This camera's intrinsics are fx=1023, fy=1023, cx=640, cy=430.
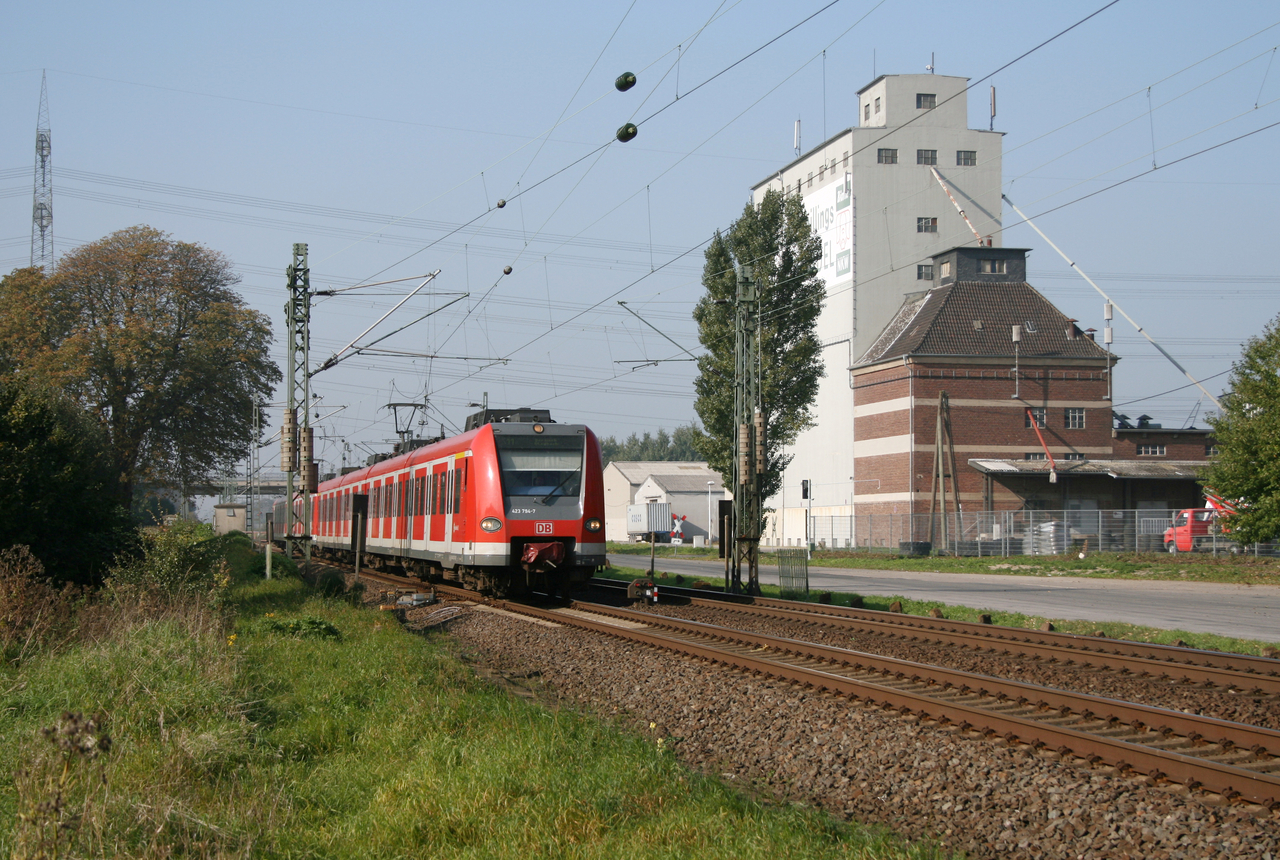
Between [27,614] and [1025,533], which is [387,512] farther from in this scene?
[1025,533]

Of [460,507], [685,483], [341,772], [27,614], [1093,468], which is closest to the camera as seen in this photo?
[341,772]

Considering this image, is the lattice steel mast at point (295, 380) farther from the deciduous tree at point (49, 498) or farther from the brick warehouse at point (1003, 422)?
the brick warehouse at point (1003, 422)

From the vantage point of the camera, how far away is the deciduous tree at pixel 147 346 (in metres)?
39.5

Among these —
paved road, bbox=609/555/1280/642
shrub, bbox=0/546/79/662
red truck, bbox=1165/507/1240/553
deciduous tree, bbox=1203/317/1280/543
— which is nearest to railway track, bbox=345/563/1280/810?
shrub, bbox=0/546/79/662

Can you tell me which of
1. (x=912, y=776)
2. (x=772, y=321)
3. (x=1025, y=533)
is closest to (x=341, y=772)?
(x=912, y=776)

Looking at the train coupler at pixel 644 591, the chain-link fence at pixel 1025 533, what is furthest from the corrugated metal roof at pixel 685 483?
the train coupler at pixel 644 591

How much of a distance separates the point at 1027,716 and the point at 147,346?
39.2 metres

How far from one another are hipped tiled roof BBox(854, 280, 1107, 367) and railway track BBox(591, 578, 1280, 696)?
37.0 m

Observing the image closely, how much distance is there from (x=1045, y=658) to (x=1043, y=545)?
33.2m

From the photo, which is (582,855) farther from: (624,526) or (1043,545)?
(624,526)

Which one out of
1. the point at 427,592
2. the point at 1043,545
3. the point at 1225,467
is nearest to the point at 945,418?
the point at 1043,545

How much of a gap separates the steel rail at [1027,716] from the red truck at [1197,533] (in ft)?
108

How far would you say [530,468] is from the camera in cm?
1873

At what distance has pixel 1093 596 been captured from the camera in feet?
78.7
